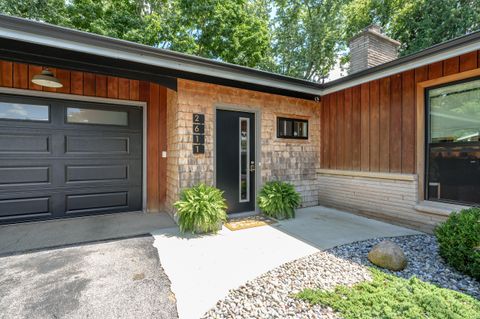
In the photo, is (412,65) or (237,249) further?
(412,65)

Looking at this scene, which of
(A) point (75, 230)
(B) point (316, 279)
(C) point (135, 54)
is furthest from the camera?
(A) point (75, 230)

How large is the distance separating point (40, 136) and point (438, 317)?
19.5 ft

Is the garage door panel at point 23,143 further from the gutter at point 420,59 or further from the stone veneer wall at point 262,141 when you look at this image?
the gutter at point 420,59

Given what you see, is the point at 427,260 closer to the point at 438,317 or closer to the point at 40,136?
the point at 438,317

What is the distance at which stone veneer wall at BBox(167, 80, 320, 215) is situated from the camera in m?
4.16

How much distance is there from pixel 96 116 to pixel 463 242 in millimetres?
6006

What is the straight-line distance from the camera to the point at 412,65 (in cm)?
359

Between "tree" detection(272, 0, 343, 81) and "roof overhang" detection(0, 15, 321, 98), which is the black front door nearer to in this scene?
"roof overhang" detection(0, 15, 321, 98)

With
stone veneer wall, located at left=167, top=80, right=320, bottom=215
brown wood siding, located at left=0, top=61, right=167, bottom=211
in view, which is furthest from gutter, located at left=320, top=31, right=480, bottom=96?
brown wood siding, located at left=0, top=61, right=167, bottom=211

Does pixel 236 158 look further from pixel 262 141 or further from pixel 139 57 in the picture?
pixel 139 57

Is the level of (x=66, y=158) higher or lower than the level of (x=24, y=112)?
lower

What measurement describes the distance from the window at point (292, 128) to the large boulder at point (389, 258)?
10.00ft

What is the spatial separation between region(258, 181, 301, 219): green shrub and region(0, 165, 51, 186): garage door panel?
13.3ft

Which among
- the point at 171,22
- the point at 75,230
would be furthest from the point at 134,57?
the point at 171,22
